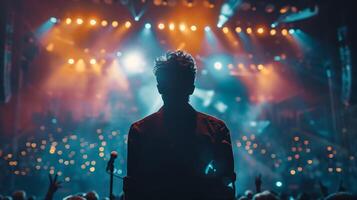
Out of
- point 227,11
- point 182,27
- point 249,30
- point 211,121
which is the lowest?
point 211,121

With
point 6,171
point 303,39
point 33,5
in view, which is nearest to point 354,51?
point 303,39

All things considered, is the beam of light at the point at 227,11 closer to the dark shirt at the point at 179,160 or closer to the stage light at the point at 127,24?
the stage light at the point at 127,24

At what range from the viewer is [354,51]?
35.1 ft

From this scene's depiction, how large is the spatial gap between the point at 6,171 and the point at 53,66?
6.97 metres

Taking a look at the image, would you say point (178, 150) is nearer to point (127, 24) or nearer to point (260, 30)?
point (127, 24)

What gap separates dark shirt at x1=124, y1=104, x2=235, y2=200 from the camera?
1.74 m

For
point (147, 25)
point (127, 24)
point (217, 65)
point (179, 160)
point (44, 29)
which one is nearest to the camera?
point (179, 160)

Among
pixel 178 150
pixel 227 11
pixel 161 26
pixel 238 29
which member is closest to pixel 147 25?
pixel 161 26

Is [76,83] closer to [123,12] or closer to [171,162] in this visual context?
[123,12]

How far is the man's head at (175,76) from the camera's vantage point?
184 cm

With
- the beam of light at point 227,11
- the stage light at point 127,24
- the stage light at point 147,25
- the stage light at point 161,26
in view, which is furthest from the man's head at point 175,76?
the stage light at point 147,25

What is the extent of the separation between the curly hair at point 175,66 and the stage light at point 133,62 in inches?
538

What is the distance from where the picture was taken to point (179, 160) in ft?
5.80

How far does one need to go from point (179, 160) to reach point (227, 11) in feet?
35.1
